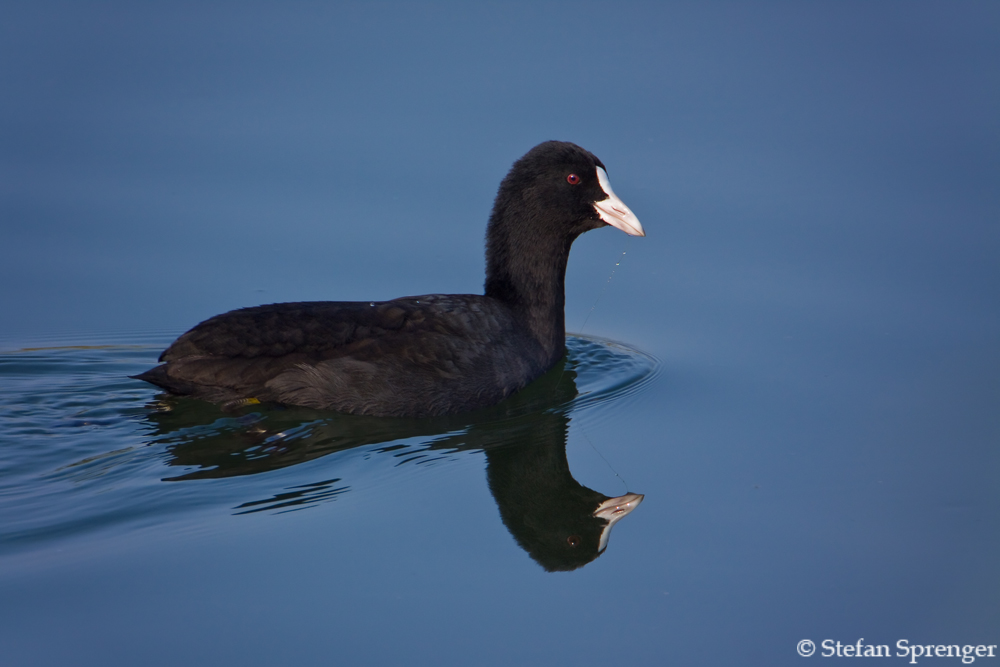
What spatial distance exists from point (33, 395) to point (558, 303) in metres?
3.18

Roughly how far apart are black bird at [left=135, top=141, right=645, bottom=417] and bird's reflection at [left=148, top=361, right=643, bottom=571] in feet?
0.38

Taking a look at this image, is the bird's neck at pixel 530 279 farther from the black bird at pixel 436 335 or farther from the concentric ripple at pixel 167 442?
the concentric ripple at pixel 167 442

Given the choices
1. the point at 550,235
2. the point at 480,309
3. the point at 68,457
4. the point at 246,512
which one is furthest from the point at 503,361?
the point at 68,457

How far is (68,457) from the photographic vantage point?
526cm

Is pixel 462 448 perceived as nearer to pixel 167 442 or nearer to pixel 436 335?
pixel 436 335

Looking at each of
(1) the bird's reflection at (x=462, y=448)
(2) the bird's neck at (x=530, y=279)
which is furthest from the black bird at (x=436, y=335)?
(1) the bird's reflection at (x=462, y=448)

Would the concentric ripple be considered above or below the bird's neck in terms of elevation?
below

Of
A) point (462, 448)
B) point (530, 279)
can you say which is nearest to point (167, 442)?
point (462, 448)

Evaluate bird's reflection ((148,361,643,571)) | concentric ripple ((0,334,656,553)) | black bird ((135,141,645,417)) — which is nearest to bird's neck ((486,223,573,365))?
black bird ((135,141,645,417))

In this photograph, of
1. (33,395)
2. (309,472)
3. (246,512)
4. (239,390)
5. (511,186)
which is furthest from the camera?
(511,186)

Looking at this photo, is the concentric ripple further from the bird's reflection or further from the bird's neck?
the bird's neck

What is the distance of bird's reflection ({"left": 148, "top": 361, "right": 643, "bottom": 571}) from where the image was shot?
491 centimetres

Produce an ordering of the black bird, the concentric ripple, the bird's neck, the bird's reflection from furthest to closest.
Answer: the bird's neck
the black bird
the bird's reflection
the concentric ripple

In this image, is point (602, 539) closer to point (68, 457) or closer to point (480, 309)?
point (480, 309)
